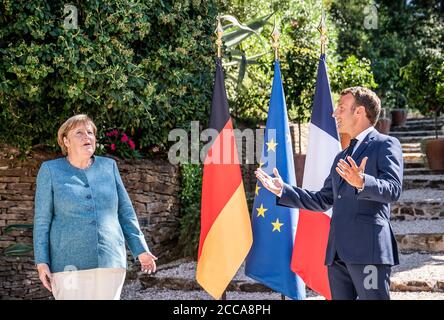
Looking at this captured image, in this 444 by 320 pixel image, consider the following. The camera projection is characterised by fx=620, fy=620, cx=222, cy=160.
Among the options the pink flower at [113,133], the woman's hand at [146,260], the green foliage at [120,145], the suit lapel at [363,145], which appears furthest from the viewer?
the green foliage at [120,145]

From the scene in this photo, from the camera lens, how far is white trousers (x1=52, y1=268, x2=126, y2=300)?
9.82 ft

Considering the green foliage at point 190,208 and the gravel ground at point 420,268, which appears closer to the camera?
the gravel ground at point 420,268

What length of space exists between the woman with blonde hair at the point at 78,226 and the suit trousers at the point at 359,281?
1.10 metres

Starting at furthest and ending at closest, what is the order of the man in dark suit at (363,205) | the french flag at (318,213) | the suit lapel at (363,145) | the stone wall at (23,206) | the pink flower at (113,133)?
the pink flower at (113,133) < the stone wall at (23,206) < the french flag at (318,213) < the suit lapel at (363,145) < the man in dark suit at (363,205)

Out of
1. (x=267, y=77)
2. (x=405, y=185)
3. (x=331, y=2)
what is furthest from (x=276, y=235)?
(x=331, y=2)

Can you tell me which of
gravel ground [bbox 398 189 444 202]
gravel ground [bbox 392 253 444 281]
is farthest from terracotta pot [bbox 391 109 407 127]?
gravel ground [bbox 392 253 444 281]

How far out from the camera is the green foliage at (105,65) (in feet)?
15.2

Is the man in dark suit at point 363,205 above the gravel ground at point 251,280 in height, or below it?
above

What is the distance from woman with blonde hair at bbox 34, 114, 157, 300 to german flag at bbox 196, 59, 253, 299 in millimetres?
1482

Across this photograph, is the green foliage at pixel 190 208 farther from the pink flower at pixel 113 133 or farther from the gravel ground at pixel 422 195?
the gravel ground at pixel 422 195

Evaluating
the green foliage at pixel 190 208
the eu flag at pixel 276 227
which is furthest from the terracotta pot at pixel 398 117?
the eu flag at pixel 276 227

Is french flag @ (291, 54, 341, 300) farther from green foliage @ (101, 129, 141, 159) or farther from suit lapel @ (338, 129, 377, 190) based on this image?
green foliage @ (101, 129, 141, 159)

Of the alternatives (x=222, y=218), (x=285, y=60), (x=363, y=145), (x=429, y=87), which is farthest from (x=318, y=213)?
(x=429, y=87)

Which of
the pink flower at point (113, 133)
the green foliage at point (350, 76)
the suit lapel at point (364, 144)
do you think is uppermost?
the green foliage at point (350, 76)
